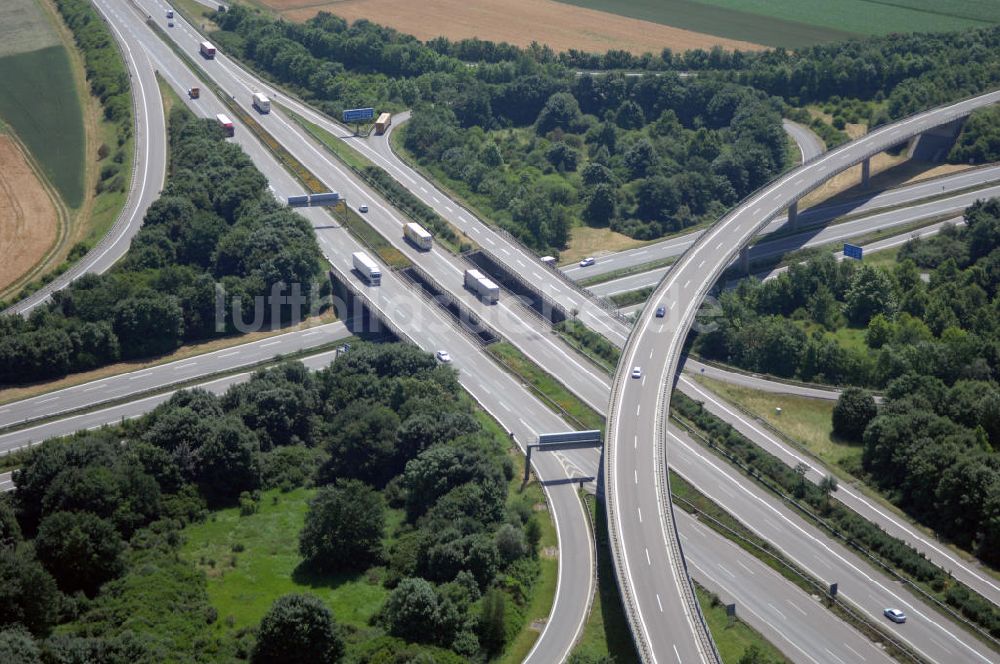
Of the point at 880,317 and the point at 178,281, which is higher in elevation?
the point at 880,317

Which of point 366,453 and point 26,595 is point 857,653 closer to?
point 366,453

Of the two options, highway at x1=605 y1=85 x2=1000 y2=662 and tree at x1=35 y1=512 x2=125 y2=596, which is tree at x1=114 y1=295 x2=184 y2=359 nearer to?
tree at x1=35 y1=512 x2=125 y2=596

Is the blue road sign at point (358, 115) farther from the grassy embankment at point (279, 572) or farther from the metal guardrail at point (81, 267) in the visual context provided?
the grassy embankment at point (279, 572)

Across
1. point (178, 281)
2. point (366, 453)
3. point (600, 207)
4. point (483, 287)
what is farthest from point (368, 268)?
point (600, 207)

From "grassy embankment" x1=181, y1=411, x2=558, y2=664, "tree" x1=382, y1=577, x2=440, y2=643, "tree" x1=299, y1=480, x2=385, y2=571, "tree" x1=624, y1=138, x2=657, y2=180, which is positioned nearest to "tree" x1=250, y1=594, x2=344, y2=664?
"grassy embankment" x1=181, y1=411, x2=558, y2=664

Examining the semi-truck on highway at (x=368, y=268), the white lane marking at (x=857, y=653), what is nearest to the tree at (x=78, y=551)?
the semi-truck on highway at (x=368, y=268)
